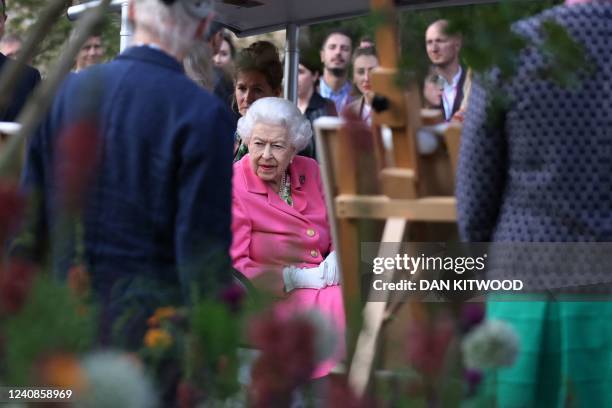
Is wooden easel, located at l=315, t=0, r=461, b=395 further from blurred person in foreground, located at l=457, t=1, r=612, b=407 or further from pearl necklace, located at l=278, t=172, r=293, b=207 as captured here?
pearl necklace, located at l=278, t=172, r=293, b=207

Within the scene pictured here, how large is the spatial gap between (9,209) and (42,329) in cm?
12

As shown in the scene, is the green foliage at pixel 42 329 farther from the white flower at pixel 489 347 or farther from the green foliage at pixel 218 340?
the white flower at pixel 489 347

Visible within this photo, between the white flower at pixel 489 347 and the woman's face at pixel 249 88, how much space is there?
4.45 meters

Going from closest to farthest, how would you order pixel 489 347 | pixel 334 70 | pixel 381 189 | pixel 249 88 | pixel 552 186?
pixel 489 347
pixel 381 189
pixel 552 186
pixel 249 88
pixel 334 70

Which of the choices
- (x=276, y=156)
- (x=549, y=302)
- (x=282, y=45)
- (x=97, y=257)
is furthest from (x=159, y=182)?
(x=282, y=45)

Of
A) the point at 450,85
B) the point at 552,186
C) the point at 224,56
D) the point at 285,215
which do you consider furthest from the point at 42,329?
the point at 224,56

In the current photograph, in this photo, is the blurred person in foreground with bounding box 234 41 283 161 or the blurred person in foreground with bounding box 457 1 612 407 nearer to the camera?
the blurred person in foreground with bounding box 457 1 612 407

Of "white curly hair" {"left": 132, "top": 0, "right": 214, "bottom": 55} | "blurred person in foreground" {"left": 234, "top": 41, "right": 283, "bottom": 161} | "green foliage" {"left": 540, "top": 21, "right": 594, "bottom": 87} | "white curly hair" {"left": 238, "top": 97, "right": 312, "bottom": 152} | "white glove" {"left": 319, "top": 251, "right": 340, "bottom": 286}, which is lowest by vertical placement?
"white glove" {"left": 319, "top": 251, "right": 340, "bottom": 286}

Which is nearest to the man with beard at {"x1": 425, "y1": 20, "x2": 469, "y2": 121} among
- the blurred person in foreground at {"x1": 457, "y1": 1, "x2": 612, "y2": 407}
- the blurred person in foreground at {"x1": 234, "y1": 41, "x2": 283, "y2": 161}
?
the blurred person in foreground at {"x1": 457, "y1": 1, "x2": 612, "y2": 407}

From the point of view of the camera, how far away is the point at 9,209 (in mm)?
821

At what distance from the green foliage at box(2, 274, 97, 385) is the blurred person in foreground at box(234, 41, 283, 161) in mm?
4396

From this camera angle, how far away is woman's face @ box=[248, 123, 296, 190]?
14.9ft

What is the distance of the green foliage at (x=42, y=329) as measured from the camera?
2.84 feet

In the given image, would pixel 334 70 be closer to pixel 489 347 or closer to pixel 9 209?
pixel 489 347
